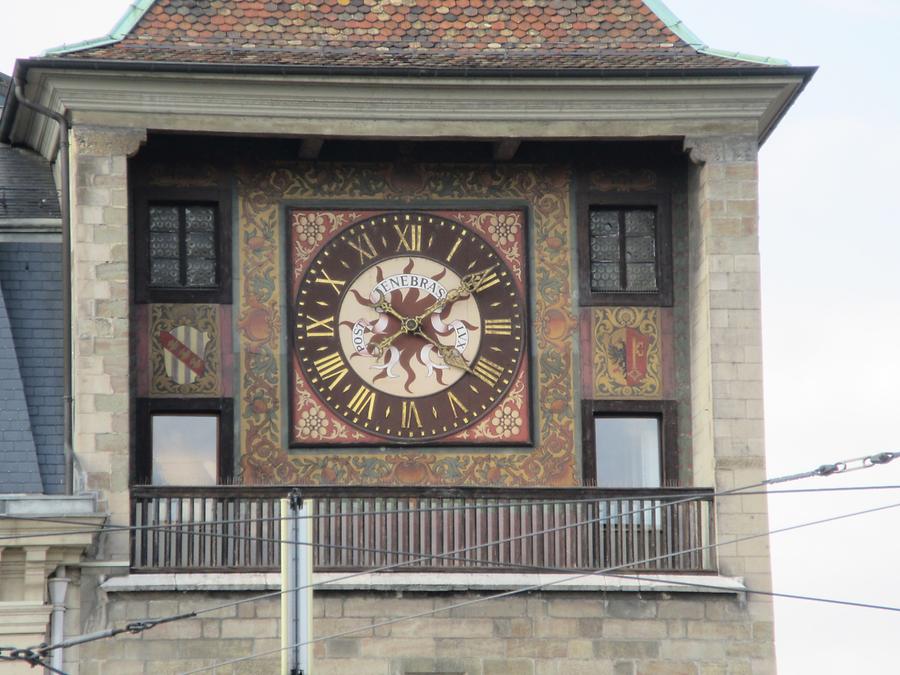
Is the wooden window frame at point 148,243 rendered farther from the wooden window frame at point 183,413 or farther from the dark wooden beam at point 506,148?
the dark wooden beam at point 506,148

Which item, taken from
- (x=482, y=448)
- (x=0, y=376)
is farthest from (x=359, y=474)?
(x=0, y=376)

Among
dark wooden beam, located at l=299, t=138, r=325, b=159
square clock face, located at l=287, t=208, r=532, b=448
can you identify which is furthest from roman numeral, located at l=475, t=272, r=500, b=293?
dark wooden beam, located at l=299, t=138, r=325, b=159

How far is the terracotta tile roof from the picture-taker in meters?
34.8

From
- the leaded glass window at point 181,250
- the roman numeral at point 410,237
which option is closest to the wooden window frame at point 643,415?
the roman numeral at point 410,237

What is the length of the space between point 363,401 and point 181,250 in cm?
255

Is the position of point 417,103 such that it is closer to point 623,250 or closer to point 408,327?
point 408,327

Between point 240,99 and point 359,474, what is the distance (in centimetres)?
414

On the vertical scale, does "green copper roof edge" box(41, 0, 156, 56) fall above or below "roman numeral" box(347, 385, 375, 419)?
above

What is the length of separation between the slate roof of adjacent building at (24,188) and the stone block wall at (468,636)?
5214mm

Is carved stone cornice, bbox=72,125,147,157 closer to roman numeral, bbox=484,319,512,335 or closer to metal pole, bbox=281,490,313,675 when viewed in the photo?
roman numeral, bbox=484,319,512,335

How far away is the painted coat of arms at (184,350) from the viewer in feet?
114

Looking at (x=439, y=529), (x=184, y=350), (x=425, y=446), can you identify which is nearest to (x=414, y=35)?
(x=184, y=350)

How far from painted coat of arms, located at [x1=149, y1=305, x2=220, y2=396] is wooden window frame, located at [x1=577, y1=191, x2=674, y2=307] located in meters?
4.02

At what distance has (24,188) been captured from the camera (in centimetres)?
3647
